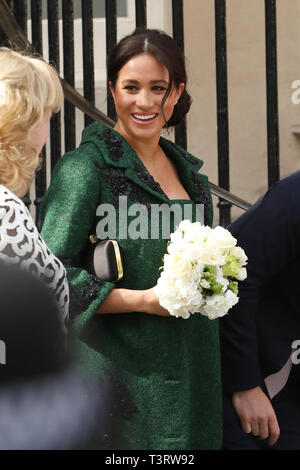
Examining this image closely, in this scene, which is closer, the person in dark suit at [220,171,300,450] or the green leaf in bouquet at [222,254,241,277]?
the green leaf in bouquet at [222,254,241,277]

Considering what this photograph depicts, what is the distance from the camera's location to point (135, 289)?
2342 mm

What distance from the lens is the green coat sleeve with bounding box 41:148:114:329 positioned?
225 centimetres

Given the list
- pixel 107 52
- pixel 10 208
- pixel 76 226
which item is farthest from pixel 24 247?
pixel 107 52

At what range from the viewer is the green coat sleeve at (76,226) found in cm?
225

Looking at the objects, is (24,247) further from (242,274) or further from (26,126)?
(242,274)

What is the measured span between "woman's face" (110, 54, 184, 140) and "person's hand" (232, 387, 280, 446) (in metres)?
0.79

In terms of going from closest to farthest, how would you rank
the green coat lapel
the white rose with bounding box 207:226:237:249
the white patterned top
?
the white patterned top, the white rose with bounding box 207:226:237:249, the green coat lapel

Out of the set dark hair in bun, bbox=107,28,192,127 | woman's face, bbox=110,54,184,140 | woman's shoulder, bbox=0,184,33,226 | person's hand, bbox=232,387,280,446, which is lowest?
person's hand, bbox=232,387,280,446

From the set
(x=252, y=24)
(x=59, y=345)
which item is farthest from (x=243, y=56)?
(x=59, y=345)

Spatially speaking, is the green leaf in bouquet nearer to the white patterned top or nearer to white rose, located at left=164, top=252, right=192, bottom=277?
white rose, located at left=164, top=252, right=192, bottom=277

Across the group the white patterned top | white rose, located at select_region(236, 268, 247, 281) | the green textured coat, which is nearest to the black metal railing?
the green textured coat

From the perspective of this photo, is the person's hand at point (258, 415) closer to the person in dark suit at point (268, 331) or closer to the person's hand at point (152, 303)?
the person in dark suit at point (268, 331)

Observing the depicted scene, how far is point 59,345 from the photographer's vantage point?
6.14 ft

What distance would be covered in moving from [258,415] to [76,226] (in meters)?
0.69
